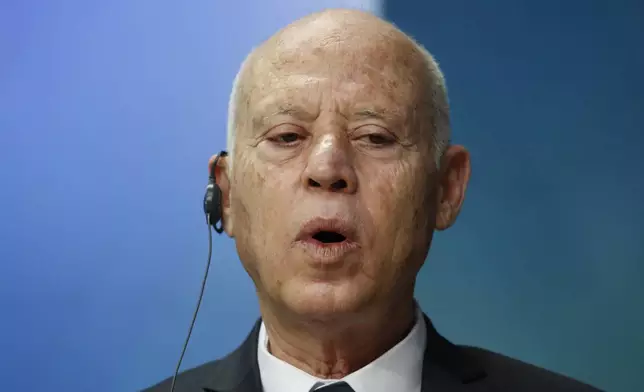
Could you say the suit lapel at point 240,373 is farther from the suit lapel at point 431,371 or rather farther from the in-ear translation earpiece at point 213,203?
the in-ear translation earpiece at point 213,203

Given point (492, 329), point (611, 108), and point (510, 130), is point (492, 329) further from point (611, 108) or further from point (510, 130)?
point (611, 108)

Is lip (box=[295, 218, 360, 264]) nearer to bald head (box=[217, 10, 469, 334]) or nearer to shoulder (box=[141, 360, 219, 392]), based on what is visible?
bald head (box=[217, 10, 469, 334])

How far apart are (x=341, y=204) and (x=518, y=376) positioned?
1.62 feet

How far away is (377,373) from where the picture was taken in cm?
112

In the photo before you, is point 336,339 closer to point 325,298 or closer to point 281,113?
point 325,298

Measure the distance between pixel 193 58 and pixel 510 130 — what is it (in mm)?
681

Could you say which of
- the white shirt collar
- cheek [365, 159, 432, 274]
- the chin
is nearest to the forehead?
cheek [365, 159, 432, 274]

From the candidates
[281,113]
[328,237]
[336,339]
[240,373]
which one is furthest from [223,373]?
[281,113]

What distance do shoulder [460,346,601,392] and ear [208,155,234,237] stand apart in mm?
486

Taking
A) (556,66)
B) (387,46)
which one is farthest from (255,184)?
(556,66)

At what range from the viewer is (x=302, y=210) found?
1.04m

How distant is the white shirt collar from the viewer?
3.65ft

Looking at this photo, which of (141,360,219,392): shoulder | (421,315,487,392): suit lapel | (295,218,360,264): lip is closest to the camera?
(295,218,360,264): lip

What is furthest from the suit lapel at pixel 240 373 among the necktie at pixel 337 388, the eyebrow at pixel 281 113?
the eyebrow at pixel 281 113
